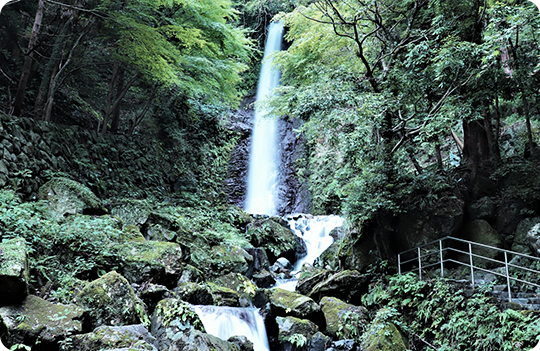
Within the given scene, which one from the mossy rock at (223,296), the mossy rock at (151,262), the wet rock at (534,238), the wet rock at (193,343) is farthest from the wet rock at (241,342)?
the wet rock at (534,238)

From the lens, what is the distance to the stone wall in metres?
7.79

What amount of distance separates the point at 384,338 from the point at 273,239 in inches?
267

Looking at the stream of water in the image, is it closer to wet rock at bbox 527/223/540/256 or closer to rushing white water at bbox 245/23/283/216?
rushing white water at bbox 245/23/283/216

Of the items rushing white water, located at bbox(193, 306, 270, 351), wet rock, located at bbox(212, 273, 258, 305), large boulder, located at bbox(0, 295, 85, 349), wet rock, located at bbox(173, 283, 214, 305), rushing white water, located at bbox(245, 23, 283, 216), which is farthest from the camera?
rushing white water, located at bbox(245, 23, 283, 216)

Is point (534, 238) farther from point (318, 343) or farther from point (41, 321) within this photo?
point (41, 321)

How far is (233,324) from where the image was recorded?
6.96 m

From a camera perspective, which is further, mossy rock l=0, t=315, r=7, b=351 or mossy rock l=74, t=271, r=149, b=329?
mossy rock l=74, t=271, r=149, b=329

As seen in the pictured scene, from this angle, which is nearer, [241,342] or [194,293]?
[241,342]

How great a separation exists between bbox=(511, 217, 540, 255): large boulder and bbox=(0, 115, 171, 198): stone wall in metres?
11.0

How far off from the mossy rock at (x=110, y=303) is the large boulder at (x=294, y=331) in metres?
2.87

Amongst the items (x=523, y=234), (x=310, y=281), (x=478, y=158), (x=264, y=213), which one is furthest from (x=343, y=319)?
(x=264, y=213)

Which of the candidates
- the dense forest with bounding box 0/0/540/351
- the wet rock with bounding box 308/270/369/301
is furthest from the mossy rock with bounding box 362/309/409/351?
the wet rock with bounding box 308/270/369/301

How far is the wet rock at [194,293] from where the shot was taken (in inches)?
281

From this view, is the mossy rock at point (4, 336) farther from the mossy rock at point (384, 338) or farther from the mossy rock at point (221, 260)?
the mossy rock at point (384, 338)
